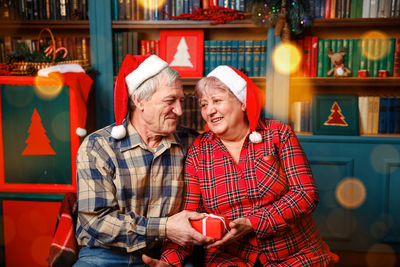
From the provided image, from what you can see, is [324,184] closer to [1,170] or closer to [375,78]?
[375,78]

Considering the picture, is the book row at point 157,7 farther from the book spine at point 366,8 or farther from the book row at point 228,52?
the book spine at point 366,8

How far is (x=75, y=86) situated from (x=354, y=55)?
194cm

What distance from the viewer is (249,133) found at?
1.57 meters

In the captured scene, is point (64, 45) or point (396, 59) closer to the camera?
point (396, 59)

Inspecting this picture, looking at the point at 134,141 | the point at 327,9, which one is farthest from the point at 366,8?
the point at 134,141

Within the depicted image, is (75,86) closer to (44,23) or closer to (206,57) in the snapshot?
(44,23)

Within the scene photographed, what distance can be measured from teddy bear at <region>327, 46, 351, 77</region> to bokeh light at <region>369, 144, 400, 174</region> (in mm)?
570

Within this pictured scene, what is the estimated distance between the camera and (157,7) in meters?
2.60

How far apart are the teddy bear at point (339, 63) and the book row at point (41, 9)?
182 centimetres

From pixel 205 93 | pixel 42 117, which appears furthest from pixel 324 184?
pixel 42 117

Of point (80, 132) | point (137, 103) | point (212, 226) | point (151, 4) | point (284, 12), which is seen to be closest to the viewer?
point (212, 226)

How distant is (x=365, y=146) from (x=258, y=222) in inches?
59.4

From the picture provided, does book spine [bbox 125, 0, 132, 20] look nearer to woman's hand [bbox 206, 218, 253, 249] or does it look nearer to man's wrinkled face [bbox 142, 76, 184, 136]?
man's wrinkled face [bbox 142, 76, 184, 136]

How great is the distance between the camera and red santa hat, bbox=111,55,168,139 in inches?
58.4
